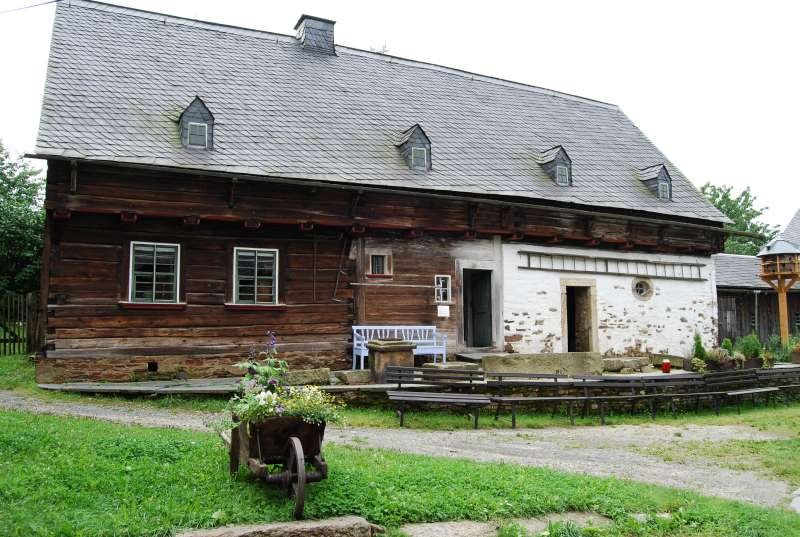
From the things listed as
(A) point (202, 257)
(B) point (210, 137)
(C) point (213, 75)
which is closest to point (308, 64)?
(C) point (213, 75)

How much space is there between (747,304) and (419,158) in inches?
677

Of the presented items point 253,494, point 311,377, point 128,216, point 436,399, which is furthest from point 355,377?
point 253,494

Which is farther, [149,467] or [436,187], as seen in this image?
[436,187]

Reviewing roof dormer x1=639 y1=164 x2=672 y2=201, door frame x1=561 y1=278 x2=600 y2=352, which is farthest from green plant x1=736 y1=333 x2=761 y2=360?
roof dormer x1=639 y1=164 x2=672 y2=201

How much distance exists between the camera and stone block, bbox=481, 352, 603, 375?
47.4 ft

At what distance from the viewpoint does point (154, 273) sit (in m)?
13.7

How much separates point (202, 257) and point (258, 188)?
1862mm

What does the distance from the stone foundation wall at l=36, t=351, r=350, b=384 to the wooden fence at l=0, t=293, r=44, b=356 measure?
15.7 ft

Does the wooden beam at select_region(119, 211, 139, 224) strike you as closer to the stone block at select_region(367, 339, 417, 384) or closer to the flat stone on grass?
the stone block at select_region(367, 339, 417, 384)

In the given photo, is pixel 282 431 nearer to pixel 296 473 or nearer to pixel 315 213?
pixel 296 473

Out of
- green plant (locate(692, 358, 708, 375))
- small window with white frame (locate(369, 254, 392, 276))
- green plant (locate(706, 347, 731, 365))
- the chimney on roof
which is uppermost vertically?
the chimney on roof

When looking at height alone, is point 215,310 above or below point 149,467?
above

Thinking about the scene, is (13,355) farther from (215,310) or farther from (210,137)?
(210,137)

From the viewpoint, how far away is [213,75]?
1692 centimetres
